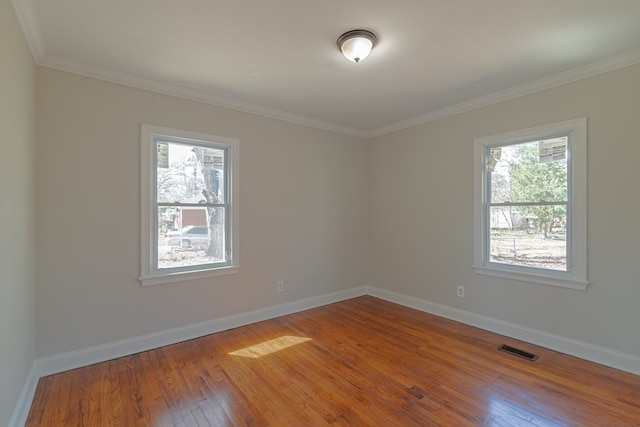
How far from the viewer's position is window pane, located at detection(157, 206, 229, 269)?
3.14m

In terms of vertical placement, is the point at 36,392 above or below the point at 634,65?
below

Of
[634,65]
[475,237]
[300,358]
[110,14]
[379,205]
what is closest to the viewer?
[110,14]

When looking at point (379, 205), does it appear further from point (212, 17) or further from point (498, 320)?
point (212, 17)

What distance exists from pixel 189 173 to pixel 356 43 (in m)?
2.18

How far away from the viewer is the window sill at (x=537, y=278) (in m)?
2.84

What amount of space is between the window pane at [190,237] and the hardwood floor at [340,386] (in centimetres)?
86

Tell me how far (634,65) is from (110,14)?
13.4 ft

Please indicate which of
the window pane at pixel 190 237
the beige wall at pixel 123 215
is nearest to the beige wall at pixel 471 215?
the beige wall at pixel 123 215

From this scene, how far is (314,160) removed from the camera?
14.2ft

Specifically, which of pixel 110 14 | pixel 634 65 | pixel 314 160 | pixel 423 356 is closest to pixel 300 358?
pixel 423 356

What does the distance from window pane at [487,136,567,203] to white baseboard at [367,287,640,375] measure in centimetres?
137

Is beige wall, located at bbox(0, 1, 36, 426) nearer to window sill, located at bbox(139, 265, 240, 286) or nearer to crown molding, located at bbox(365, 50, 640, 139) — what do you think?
window sill, located at bbox(139, 265, 240, 286)

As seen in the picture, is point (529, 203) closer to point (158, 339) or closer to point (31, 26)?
point (158, 339)

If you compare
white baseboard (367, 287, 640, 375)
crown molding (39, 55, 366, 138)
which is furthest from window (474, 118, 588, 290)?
crown molding (39, 55, 366, 138)
